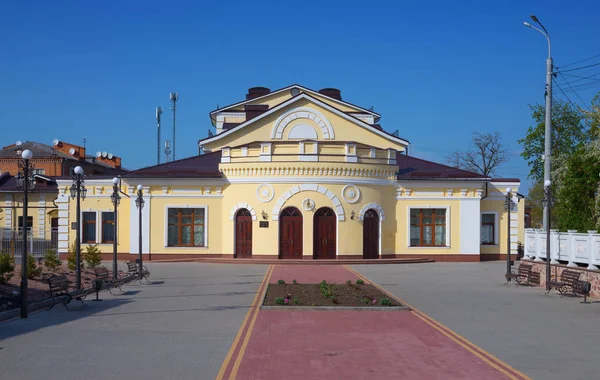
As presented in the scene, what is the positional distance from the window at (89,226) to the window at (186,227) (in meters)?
4.58

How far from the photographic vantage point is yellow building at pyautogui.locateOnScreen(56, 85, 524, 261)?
3344 centimetres

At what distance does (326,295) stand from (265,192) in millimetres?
16144

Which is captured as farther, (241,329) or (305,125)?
(305,125)

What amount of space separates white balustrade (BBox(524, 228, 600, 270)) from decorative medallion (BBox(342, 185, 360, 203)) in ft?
34.3

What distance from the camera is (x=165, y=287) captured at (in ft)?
70.9

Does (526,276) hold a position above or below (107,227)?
below

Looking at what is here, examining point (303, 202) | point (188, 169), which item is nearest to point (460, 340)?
point (303, 202)

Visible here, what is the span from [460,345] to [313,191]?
72.6 feet

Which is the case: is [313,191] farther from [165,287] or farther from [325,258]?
[165,287]

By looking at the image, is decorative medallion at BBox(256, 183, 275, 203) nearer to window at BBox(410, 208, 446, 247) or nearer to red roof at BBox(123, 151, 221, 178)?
red roof at BBox(123, 151, 221, 178)

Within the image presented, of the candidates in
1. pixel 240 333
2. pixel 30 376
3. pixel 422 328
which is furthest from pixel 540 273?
pixel 30 376

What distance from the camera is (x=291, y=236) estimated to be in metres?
33.6

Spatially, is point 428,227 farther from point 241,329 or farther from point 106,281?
point 241,329

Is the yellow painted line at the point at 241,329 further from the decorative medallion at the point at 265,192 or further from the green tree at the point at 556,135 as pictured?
the green tree at the point at 556,135
